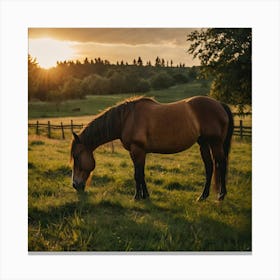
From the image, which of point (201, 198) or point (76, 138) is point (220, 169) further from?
point (76, 138)

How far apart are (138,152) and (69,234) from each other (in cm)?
120

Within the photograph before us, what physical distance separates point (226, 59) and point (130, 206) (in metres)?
2.09

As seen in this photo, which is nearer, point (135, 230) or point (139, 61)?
point (135, 230)

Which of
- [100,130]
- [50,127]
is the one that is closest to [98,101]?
[100,130]

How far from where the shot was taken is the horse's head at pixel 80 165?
14.1 feet

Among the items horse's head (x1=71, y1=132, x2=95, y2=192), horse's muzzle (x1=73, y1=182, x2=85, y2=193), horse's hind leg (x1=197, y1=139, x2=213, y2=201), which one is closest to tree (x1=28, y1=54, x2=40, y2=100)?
horse's head (x1=71, y1=132, x2=95, y2=192)

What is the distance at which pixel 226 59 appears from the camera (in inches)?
173

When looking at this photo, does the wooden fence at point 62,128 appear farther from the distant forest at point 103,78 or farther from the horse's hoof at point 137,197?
the horse's hoof at point 137,197

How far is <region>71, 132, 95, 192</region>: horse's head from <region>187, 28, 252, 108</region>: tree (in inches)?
66.5

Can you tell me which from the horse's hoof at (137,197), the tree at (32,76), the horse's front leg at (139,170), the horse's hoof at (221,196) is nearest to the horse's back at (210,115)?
the horse's hoof at (221,196)

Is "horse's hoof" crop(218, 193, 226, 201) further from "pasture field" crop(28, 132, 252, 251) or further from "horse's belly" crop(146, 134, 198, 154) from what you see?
"horse's belly" crop(146, 134, 198, 154)

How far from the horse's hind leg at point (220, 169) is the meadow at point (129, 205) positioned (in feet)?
0.24
